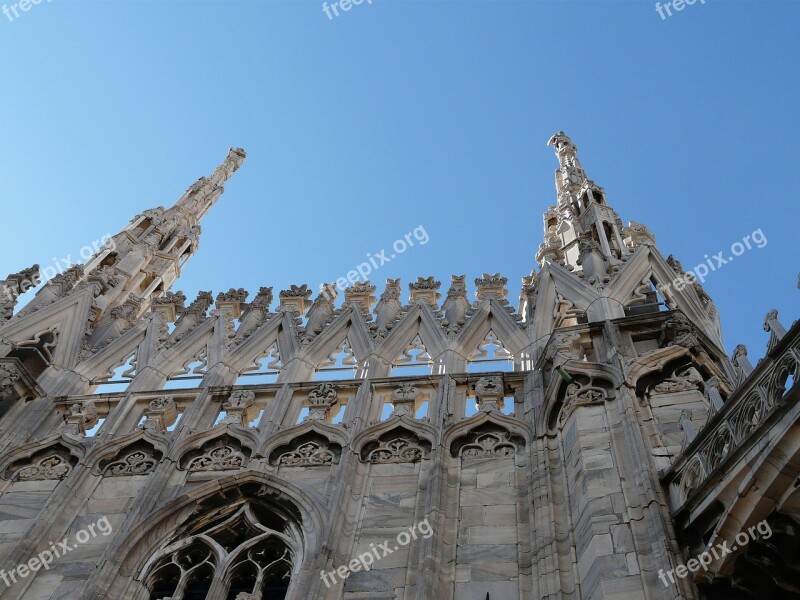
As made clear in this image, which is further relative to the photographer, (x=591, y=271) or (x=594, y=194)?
(x=594, y=194)

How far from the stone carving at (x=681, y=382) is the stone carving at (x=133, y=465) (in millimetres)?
6565

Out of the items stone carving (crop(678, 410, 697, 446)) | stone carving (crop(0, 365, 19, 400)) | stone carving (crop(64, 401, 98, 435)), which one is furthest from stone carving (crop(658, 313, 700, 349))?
stone carving (crop(0, 365, 19, 400))

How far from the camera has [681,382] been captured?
11.5m

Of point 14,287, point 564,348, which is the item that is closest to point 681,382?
point 564,348

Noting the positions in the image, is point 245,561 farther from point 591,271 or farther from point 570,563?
Answer: point 591,271

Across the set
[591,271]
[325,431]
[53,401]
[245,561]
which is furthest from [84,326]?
[591,271]

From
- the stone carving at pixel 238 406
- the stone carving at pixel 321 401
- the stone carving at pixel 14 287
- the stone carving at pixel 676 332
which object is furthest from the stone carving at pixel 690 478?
the stone carving at pixel 14 287

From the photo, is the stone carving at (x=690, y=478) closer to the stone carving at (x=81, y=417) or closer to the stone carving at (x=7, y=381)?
the stone carving at (x=81, y=417)

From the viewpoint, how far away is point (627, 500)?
942cm

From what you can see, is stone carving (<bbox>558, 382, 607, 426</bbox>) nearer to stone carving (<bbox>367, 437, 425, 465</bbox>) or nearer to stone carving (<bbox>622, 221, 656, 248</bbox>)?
stone carving (<bbox>367, 437, 425, 465</bbox>)

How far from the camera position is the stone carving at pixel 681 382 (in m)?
11.4

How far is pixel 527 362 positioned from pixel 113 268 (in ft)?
31.1

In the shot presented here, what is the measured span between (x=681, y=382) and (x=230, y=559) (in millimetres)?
5650

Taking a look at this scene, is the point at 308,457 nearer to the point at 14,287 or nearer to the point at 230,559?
the point at 230,559
